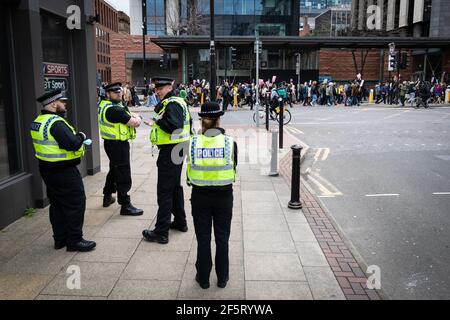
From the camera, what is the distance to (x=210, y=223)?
14.3 ft

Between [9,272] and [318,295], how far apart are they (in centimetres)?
307

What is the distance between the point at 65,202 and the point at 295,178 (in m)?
3.32

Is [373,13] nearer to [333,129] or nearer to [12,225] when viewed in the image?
[333,129]

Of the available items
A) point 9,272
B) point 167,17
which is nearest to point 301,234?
point 9,272

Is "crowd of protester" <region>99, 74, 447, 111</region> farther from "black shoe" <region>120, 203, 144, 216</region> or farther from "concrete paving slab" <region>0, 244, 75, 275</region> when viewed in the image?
"concrete paving slab" <region>0, 244, 75, 275</region>

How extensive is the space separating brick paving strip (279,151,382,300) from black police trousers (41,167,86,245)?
286 cm

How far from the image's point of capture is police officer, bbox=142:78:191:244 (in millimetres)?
5219

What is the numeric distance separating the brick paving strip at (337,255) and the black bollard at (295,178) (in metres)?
0.17

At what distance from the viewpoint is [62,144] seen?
4.93m

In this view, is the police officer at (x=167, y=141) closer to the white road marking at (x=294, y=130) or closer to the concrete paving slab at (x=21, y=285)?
the concrete paving slab at (x=21, y=285)

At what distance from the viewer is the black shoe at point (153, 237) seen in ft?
18.0

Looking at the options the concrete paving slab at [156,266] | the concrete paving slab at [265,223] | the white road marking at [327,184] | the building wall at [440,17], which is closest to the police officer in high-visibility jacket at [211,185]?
the concrete paving slab at [156,266]

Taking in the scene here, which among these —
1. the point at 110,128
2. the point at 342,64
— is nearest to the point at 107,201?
the point at 110,128

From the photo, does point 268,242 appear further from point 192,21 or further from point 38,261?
point 192,21
